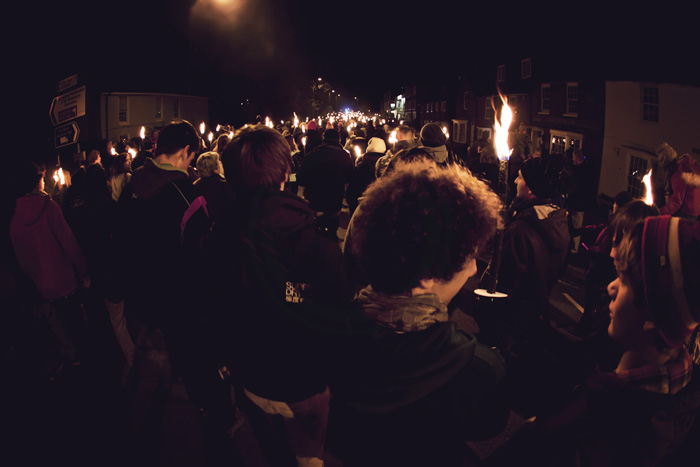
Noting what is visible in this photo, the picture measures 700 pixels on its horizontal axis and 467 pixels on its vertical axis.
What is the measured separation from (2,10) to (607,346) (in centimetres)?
1630

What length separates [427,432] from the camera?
1.46 m

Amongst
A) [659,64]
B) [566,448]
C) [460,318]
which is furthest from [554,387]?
[659,64]

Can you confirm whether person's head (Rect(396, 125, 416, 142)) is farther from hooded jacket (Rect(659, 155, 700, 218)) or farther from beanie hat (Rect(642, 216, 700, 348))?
beanie hat (Rect(642, 216, 700, 348))

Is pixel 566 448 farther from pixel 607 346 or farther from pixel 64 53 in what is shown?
pixel 64 53

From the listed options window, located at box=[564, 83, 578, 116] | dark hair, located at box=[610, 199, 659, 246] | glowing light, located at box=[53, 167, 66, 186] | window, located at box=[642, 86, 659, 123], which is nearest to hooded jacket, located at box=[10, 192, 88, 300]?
glowing light, located at box=[53, 167, 66, 186]

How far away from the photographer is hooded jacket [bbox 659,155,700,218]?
184 inches

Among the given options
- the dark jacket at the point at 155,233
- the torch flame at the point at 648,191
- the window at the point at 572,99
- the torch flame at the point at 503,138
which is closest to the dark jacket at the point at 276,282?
the dark jacket at the point at 155,233

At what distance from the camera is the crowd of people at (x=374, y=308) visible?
4.90ft

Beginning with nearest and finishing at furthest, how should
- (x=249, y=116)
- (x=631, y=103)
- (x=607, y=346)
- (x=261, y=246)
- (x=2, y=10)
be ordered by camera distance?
(x=261, y=246), (x=607, y=346), (x=2, y=10), (x=631, y=103), (x=249, y=116)

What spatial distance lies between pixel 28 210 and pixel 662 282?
4.73m

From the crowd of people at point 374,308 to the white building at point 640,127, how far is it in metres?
8.69

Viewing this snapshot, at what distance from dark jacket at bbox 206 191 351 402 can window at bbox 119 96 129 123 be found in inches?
1121

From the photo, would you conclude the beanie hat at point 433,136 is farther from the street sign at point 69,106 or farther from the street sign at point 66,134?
the street sign at point 66,134

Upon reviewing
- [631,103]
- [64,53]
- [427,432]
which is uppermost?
[64,53]
